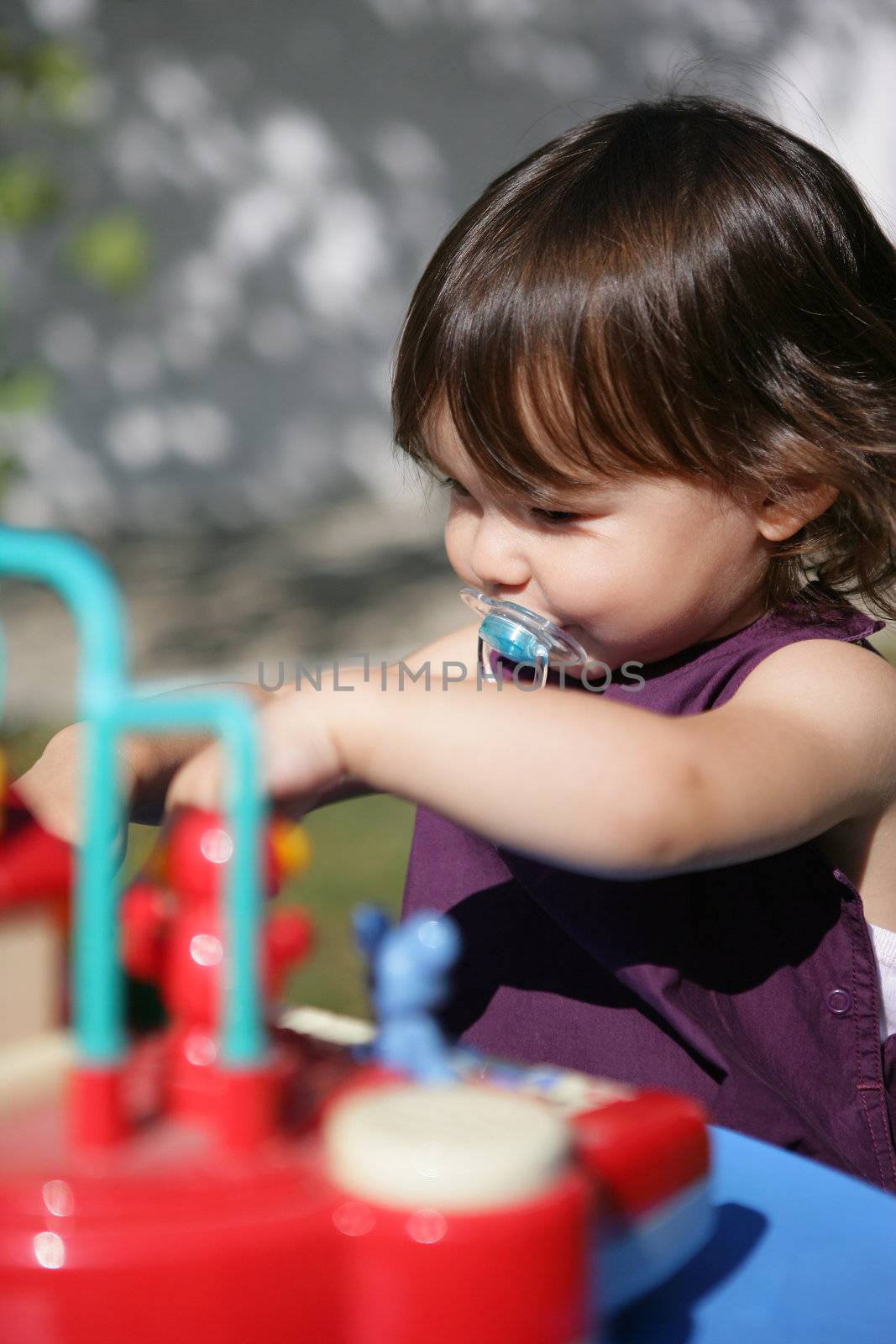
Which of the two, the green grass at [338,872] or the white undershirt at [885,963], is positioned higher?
the white undershirt at [885,963]

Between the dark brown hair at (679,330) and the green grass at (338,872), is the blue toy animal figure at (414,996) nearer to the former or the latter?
the dark brown hair at (679,330)

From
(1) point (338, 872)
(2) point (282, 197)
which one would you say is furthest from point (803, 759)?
(2) point (282, 197)

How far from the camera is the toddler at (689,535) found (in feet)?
3.65

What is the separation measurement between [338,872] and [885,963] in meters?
1.79

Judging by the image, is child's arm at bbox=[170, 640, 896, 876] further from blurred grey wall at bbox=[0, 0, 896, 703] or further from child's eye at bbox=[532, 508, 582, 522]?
blurred grey wall at bbox=[0, 0, 896, 703]

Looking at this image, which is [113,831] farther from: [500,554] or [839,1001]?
[839,1001]

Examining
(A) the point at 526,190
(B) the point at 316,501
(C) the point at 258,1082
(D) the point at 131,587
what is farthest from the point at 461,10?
(C) the point at 258,1082

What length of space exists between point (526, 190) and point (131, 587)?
11.6ft

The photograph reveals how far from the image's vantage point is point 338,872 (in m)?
2.88

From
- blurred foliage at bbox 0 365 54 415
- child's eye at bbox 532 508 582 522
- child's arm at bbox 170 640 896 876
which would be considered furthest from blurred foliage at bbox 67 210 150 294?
child's arm at bbox 170 640 896 876

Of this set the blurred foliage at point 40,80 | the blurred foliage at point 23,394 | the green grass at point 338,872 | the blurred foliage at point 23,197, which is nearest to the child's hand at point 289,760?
the green grass at point 338,872

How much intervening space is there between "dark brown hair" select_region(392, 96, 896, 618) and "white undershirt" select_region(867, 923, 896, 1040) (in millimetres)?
289

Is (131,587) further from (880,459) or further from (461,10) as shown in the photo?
(880,459)

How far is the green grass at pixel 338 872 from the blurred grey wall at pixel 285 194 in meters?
2.24
